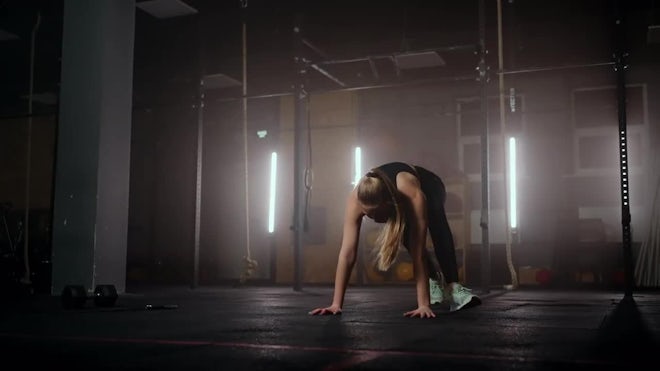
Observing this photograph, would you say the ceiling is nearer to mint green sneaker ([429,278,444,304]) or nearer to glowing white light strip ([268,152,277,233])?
glowing white light strip ([268,152,277,233])

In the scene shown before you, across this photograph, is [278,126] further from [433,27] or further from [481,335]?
[481,335]

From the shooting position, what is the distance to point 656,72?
26.8ft

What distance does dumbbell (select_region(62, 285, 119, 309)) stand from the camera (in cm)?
421

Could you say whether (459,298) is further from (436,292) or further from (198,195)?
(198,195)

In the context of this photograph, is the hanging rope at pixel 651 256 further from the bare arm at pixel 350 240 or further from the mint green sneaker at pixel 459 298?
the bare arm at pixel 350 240

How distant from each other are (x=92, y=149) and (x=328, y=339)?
12.3ft

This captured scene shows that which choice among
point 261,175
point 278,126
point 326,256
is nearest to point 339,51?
point 278,126

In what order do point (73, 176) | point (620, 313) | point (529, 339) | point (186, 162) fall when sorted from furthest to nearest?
point (186, 162)
point (73, 176)
point (620, 313)
point (529, 339)

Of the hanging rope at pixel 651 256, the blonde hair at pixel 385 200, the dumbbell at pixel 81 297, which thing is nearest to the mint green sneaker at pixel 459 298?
the blonde hair at pixel 385 200

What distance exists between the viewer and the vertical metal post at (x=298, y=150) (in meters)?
6.80

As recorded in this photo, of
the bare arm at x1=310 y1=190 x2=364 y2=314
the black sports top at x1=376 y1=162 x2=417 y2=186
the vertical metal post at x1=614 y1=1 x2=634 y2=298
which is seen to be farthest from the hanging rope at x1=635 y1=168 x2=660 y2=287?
the bare arm at x1=310 y1=190 x2=364 y2=314

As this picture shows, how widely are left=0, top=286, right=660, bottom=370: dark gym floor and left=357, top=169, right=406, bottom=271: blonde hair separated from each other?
0.36 metres

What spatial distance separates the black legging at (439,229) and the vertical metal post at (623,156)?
7.03 ft

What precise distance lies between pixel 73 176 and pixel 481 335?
162 inches
